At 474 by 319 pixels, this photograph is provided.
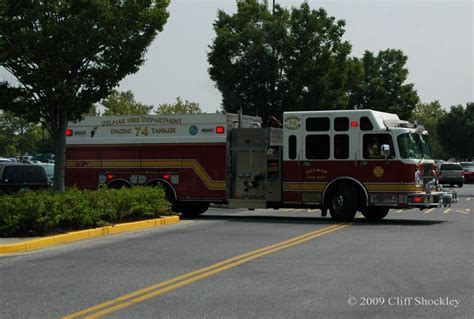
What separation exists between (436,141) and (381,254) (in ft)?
345

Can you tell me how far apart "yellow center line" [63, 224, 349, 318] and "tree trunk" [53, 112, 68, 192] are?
7.80 meters

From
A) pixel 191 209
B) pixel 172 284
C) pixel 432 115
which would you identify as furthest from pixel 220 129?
pixel 432 115

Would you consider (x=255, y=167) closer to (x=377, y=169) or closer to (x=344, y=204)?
(x=344, y=204)

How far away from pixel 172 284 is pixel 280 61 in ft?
96.4

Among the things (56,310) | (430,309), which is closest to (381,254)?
(430,309)

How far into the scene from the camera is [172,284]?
8.88m

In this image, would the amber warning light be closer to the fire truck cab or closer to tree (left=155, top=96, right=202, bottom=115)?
the fire truck cab

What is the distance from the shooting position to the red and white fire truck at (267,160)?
18062 millimetres

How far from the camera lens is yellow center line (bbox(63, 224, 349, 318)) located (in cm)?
733

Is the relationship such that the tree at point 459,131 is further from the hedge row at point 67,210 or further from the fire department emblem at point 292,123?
the hedge row at point 67,210

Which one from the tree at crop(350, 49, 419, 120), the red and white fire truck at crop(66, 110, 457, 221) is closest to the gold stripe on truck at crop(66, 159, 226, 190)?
the red and white fire truck at crop(66, 110, 457, 221)

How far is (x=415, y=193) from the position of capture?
17734mm

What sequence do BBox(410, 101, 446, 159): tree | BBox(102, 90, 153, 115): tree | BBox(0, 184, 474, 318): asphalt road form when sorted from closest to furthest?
1. BBox(0, 184, 474, 318): asphalt road
2. BBox(102, 90, 153, 115): tree
3. BBox(410, 101, 446, 159): tree

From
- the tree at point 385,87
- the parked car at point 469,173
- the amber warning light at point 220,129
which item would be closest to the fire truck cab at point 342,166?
the amber warning light at point 220,129
